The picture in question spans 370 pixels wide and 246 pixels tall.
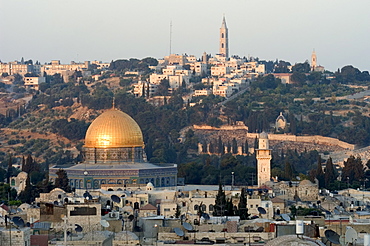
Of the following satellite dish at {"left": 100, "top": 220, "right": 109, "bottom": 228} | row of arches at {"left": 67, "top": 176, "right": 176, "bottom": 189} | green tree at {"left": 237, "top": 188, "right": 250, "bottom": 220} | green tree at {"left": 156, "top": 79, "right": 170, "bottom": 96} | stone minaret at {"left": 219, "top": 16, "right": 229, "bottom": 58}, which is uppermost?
stone minaret at {"left": 219, "top": 16, "right": 229, "bottom": 58}

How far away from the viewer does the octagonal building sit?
66.0m

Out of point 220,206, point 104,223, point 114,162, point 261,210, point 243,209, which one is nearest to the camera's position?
point 104,223

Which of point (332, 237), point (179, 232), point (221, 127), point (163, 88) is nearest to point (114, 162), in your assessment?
point (179, 232)

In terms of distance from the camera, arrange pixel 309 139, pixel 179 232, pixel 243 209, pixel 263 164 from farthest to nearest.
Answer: pixel 309 139, pixel 263 164, pixel 243 209, pixel 179 232

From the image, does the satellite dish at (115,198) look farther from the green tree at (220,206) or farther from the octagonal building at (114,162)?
the octagonal building at (114,162)

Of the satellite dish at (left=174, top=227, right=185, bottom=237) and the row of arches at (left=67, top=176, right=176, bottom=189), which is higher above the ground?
the satellite dish at (left=174, top=227, right=185, bottom=237)

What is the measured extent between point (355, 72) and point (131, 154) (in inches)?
3171

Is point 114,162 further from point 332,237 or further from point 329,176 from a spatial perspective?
point 332,237

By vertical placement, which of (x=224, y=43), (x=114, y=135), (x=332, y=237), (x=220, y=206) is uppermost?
(x=224, y=43)

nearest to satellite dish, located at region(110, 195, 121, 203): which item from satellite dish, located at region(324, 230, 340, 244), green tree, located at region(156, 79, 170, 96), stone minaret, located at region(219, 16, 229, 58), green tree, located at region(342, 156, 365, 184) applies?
green tree, located at region(342, 156, 365, 184)

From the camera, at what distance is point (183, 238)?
32.9 m

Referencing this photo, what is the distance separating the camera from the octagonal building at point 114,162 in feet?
217

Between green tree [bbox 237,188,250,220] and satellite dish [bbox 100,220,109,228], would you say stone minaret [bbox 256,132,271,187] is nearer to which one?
green tree [bbox 237,188,250,220]

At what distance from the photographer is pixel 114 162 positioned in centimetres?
6875
